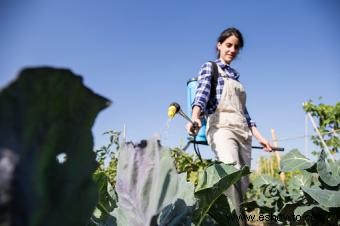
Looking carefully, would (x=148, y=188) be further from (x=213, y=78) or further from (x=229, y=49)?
(x=229, y=49)

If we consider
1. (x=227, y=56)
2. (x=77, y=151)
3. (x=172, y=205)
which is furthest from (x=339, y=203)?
(x=77, y=151)

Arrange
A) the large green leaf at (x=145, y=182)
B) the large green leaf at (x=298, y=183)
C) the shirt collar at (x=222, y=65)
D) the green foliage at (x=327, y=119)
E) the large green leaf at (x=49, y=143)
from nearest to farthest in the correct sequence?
the large green leaf at (x=49, y=143), the large green leaf at (x=145, y=182), the shirt collar at (x=222, y=65), the large green leaf at (x=298, y=183), the green foliage at (x=327, y=119)

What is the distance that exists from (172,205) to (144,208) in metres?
0.11

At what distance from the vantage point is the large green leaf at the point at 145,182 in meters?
0.70

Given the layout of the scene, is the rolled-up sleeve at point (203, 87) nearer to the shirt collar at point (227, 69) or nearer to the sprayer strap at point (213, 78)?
the sprayer strap at point (213, 78)

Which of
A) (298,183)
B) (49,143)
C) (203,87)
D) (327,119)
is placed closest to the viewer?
(49,143)

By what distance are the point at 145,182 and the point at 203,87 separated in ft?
5.99

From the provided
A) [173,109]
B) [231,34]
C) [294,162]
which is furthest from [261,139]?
[173,109]

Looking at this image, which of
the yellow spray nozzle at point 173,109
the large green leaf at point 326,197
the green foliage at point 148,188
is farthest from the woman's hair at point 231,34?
the green foliage at point 148,188

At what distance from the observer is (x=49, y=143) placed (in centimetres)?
41

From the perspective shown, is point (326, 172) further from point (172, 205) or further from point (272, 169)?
point (272, 169)

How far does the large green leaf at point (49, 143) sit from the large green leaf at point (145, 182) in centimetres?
24

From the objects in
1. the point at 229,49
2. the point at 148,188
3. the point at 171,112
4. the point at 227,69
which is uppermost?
the point at 229,49

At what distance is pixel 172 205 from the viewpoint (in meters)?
0.82
